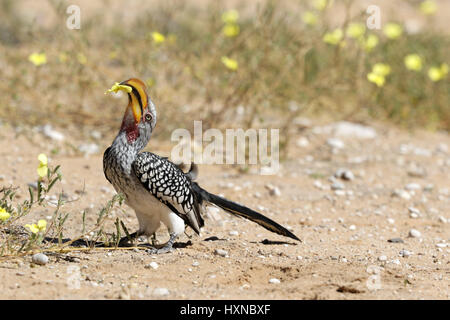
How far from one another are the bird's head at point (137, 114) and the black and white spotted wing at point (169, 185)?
131mm

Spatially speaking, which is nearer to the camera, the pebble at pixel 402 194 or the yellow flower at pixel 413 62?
the pebble at pixel 402 194

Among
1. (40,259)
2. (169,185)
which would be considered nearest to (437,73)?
(169,185)

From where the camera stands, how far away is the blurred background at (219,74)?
6777mm

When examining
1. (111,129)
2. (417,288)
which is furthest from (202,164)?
(417,288)

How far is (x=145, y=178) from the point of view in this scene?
4066mm

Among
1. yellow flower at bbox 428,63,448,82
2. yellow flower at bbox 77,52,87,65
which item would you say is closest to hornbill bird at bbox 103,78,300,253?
yellow flower at bbox 77,52,87,65

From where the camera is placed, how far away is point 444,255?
4.46 m

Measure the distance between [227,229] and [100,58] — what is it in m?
3.13

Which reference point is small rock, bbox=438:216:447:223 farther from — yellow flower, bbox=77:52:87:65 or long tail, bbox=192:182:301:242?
yellow flower, bbox=77:52:87:65

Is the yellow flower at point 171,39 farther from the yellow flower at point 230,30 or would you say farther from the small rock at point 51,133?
the small rock at point 51,133

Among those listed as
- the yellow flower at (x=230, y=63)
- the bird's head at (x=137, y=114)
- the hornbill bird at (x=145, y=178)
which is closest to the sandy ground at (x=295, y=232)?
the hornbill bird at (x=145, y=178)

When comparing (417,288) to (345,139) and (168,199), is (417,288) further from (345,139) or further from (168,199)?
(345,139)

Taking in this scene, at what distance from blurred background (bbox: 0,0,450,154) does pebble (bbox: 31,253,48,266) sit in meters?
2.85
